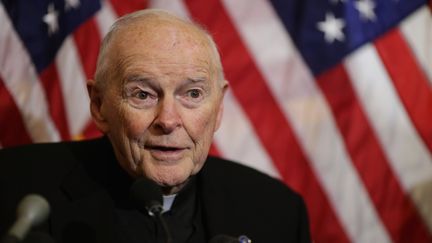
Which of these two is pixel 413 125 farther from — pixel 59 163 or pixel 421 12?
pixel 59 163

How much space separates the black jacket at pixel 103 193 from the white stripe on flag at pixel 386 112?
547 millimetres

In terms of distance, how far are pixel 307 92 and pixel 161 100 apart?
1.04 meters

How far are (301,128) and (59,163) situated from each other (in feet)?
3.38

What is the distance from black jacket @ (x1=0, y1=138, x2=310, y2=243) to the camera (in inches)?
71.9

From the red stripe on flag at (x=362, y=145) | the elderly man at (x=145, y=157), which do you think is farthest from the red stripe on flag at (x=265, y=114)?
the elderly man at (x=145, y=157)

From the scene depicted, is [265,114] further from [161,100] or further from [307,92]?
[161,100]

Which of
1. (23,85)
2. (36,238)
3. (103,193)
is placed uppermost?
A: (23,85)

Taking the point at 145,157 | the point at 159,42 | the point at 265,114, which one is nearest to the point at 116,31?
the point at 159,42

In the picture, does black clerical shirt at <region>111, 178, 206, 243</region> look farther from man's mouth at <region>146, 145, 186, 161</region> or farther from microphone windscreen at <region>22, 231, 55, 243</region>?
microphone windscreen at <region>22, 231, 55, 243</region>

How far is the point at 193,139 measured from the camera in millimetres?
1743

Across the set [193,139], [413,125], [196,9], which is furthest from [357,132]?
[193,139]

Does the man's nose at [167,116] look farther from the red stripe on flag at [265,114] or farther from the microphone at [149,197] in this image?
the red stripe on flag at [265,114]

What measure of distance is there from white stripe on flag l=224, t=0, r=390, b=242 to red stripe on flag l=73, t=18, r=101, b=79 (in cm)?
56

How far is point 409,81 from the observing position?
8.47 ft
